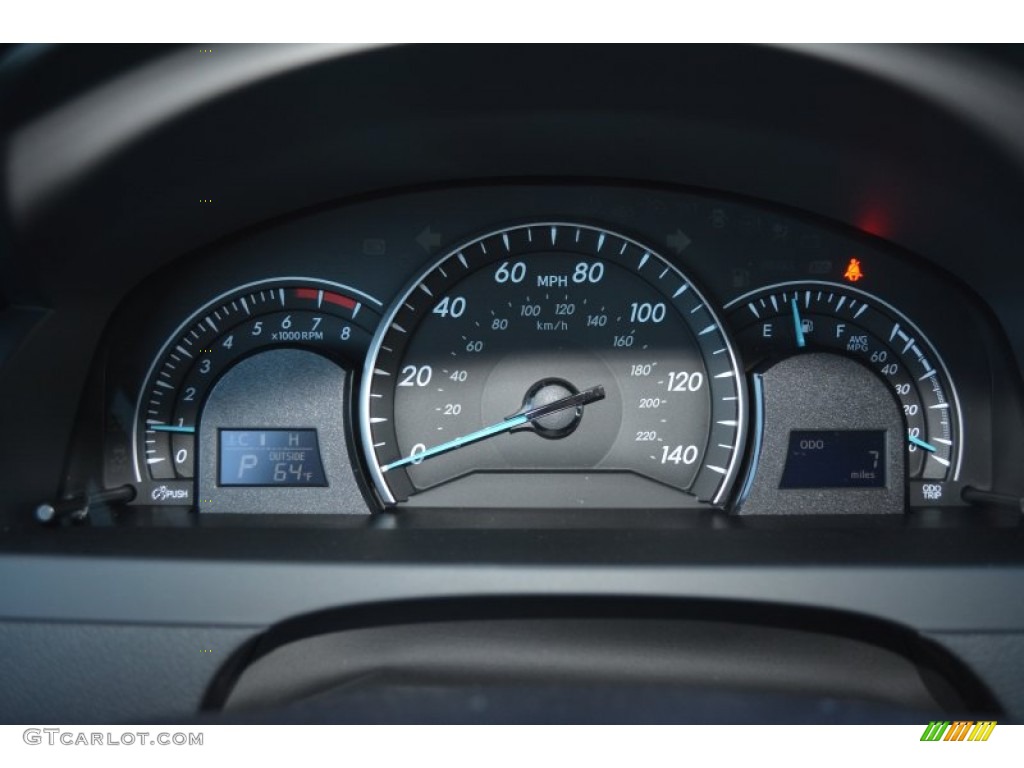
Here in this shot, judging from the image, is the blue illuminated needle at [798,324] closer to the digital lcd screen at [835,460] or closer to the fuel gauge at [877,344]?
the fuel gauge at [877,344]

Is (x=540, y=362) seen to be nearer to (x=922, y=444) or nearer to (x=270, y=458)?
(x=270, y=458)

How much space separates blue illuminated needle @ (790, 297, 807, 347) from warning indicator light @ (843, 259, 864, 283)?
0.16 metres

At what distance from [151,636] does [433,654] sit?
558 millimetres

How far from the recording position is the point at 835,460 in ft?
8.84

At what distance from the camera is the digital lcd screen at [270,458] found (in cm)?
273

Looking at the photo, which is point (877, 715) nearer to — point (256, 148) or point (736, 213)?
point (736, 213)

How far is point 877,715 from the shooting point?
5.91 ft

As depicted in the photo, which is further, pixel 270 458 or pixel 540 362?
pixel 540 362

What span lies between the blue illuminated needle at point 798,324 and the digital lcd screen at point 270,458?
1.38 m

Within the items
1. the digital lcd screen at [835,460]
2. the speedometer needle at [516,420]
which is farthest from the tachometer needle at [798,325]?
the speedometer needle at [516,420]

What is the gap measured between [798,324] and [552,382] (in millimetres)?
732

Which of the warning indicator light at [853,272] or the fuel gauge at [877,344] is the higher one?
the warning indicator light at [853,272]

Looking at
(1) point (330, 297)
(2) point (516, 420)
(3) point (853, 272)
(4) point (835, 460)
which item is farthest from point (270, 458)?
(3) point (853, 272)
